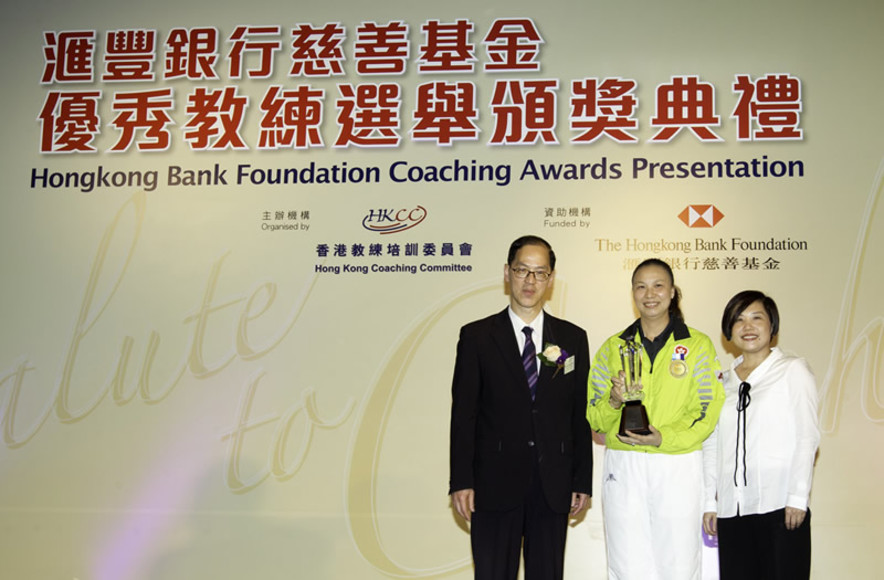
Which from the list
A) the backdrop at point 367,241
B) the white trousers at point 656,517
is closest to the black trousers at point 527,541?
the white trousers at point 656,517

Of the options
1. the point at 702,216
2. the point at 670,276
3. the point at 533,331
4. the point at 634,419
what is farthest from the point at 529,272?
the point at 702,216

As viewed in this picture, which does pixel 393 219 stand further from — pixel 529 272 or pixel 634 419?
pixel 634 419

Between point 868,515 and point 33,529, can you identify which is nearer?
point 868,515

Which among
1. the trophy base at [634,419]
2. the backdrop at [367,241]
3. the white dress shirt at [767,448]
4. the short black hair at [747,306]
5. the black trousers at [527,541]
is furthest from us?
the backdrop at [367,241]

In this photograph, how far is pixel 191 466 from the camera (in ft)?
14.0

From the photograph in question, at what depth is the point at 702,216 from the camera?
414 centimetres

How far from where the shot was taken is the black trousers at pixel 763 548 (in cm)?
281

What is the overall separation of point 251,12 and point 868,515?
406 centimetres

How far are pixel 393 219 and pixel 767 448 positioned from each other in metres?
2.19

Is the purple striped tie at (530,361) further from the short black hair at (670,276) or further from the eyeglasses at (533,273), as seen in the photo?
the short black hair at (670,276)

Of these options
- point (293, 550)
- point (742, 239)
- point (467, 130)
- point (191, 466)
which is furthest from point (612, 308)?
point (191, 466)

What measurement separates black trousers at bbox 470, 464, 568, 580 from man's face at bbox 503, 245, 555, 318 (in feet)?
1.91

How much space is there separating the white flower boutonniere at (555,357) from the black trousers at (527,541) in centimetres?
36

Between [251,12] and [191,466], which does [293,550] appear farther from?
[251,12]
